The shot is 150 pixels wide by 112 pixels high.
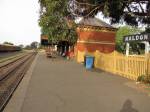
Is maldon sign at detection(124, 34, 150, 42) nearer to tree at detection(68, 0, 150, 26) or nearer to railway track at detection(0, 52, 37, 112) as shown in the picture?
tree at detection(68, 0, 150, 26)

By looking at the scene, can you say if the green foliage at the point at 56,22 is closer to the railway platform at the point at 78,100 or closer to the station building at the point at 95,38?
the railway platform at the point at 78,100

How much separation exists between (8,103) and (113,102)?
3380 mm

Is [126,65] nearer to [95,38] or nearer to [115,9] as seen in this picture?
[115,9]

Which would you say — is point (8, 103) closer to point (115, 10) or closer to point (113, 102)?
point (113, 102)

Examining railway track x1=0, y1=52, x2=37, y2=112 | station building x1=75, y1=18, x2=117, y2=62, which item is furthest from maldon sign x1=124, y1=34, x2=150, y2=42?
station building x1=75, y1=18, x2=117, y2=62

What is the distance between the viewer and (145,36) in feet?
49.0

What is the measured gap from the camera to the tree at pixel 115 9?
1475 cm

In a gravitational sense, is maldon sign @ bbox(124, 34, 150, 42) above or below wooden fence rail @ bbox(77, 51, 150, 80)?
above

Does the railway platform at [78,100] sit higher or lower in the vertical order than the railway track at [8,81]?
higher

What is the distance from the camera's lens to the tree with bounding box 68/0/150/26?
581 inches

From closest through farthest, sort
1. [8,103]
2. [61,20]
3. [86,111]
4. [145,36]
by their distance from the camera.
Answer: [86,111] → [8,103] → [145,36] → [61,20]

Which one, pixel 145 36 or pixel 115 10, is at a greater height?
pixel 115 10

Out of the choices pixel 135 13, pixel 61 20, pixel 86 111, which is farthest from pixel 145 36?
pixel 86 111

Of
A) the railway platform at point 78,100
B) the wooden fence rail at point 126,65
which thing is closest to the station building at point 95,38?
the wooden fence rail at point 126,65
